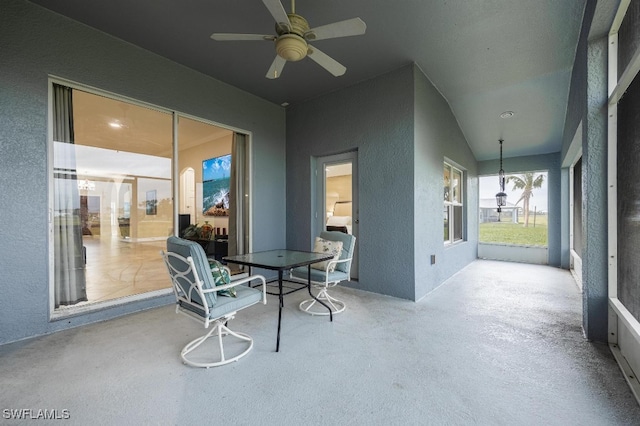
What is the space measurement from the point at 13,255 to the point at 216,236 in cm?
254

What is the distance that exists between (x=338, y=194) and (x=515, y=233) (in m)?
5.01

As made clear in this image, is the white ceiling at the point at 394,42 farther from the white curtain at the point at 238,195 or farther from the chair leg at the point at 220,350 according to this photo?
the chair leg at the point at 220,350

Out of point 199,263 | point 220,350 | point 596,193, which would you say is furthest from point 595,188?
point 220,350

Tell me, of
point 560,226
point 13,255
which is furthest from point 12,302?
point 560,226

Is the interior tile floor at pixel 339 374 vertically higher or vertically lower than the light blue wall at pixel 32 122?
lower

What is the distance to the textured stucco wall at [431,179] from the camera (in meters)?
3.54

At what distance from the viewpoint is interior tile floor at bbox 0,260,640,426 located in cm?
152

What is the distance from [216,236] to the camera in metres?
4.78

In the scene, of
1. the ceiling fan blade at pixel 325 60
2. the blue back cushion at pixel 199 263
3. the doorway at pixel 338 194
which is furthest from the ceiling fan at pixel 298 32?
the doorway at pixel 338 194

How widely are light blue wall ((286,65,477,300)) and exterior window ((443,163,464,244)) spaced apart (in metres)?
0.57

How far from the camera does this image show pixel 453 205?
17.5 feet

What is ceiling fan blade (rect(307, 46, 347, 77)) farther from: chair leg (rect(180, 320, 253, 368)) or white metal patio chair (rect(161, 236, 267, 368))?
chair leg (rect(180, 320, 253, 368))

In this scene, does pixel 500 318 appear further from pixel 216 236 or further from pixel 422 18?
pixel 216 236

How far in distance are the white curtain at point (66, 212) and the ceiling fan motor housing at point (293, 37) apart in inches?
94.0
